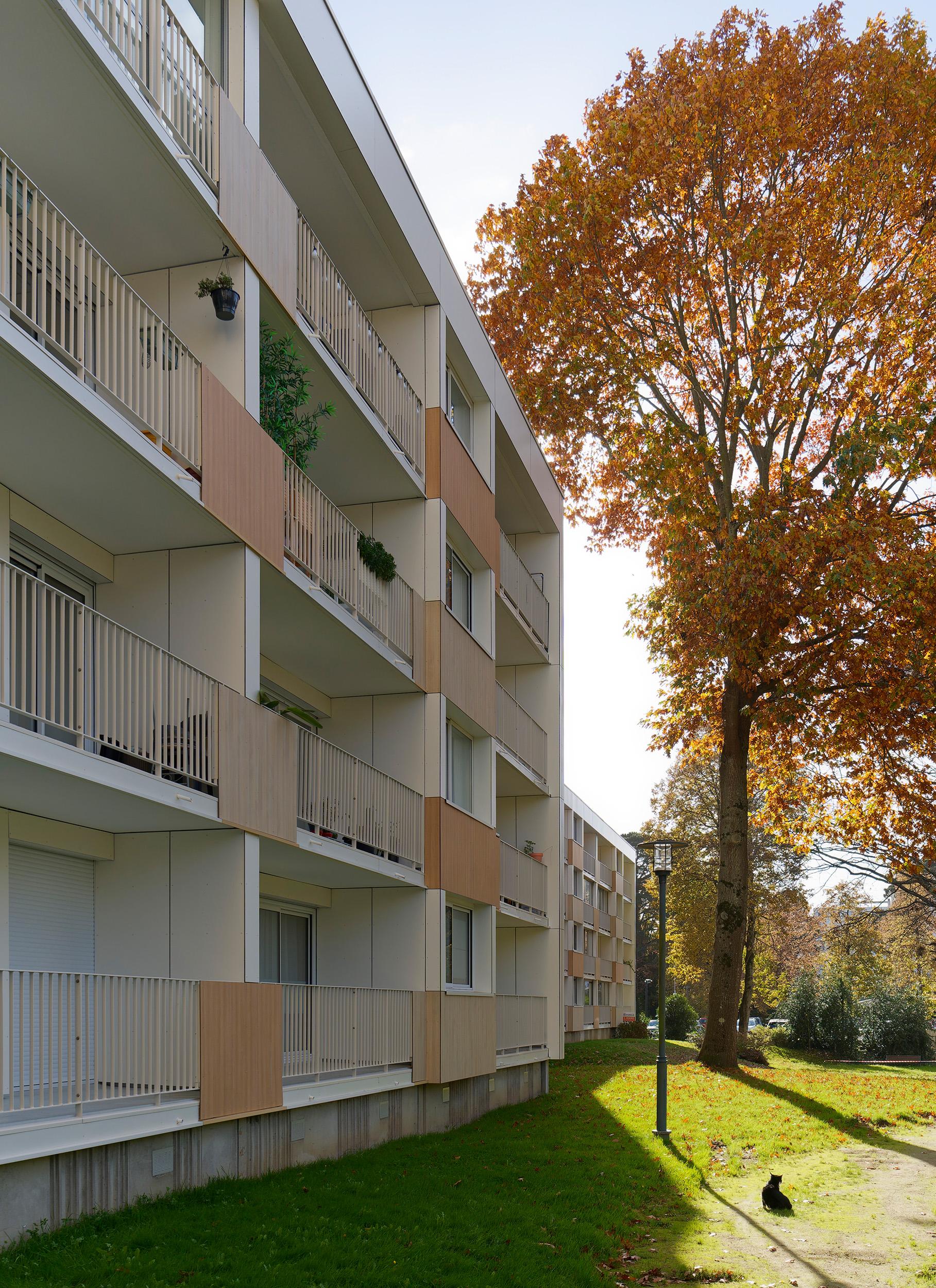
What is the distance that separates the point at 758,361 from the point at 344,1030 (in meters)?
16.4

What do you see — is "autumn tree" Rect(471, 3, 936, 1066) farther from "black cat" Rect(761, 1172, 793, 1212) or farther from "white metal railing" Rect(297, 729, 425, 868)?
"black cat" Rect(761, 1172, 793, 1212)

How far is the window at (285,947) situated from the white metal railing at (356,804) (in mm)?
1558

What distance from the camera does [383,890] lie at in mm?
17297

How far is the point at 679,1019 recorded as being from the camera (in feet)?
184

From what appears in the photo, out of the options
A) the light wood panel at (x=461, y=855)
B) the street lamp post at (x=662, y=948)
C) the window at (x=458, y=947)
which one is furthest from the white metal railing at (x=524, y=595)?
the street lamp post at (x=662, y=948)

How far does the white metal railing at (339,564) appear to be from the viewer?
45.2 ft

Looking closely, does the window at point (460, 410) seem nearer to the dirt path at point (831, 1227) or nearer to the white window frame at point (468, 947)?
the white window frame at point (468, 947)

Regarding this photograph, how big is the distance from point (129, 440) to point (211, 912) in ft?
15.0

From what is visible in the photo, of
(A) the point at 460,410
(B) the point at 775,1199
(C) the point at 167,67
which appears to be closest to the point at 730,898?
(A) the point at 460,410

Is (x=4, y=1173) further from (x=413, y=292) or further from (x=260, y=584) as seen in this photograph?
(x=413, y=292)

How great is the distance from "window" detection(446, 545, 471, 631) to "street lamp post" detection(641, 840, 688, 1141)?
4960 millimetres

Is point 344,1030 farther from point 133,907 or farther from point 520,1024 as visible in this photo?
point 520,1024

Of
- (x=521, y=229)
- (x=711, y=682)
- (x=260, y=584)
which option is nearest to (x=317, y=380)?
(x=260, y=584)

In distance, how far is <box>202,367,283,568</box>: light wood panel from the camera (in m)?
11.5
